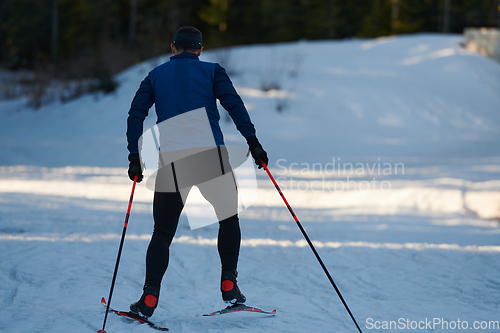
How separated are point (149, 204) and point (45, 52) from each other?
3136cm

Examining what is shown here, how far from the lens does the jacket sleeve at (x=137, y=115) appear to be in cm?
265

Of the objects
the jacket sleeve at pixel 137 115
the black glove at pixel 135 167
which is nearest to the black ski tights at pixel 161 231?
the black glove at pixel 135 167

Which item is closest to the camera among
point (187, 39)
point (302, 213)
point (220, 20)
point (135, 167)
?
point (135, 167)

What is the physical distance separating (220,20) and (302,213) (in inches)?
1056

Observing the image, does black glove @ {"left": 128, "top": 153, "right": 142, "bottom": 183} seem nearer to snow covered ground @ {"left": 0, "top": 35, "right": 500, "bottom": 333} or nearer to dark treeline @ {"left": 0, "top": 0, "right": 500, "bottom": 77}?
snow covered ground @ {"left": 0, "top": 35, "right": 500, "bottom": 333}

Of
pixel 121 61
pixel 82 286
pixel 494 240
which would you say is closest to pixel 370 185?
pixel 494 240

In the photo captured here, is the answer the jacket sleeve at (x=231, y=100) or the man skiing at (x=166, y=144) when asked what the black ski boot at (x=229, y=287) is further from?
the jacket sleeve at (x=231, y=100)

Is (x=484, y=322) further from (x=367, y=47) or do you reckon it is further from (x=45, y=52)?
(x=45, y=52)

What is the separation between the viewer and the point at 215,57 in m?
13.5

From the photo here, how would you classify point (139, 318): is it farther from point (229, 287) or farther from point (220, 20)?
point (220, 20)

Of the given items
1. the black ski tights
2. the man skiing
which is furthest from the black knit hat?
the black ski tights

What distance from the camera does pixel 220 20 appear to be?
30688 mm

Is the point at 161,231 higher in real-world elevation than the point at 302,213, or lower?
higher

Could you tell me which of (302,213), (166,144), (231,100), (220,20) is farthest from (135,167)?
(220,20)
